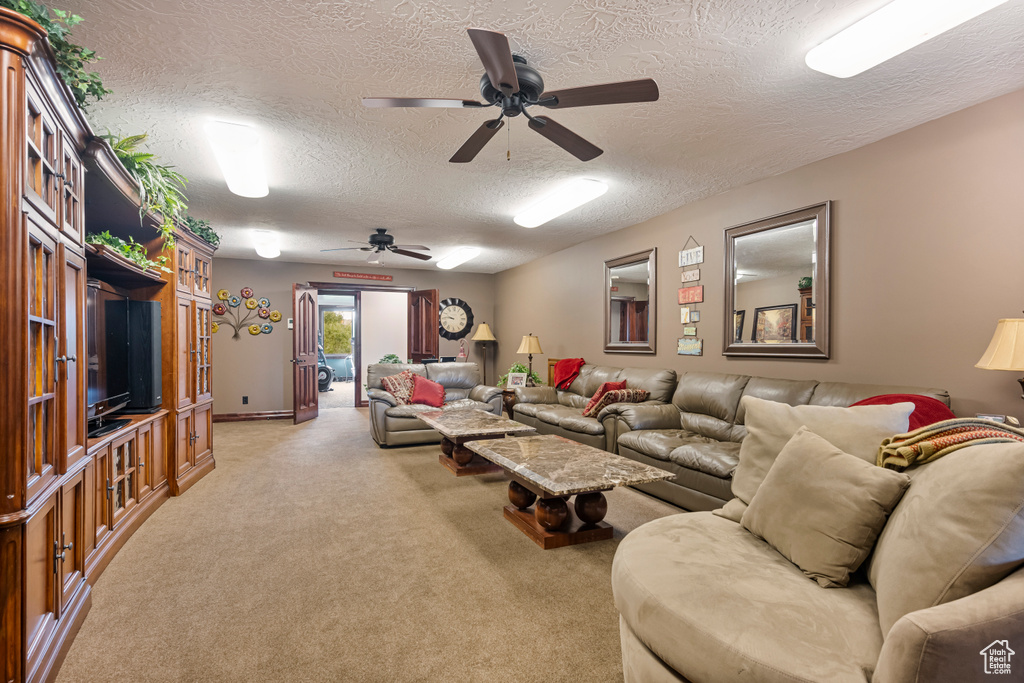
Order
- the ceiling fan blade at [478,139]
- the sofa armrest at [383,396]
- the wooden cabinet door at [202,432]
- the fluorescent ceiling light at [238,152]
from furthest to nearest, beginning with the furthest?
the sofa armrest at [383,396], the wooden cabinet door at [202,432], the fluorescent ceiling light at [238,152], the ceiling fan blade at [478,139]

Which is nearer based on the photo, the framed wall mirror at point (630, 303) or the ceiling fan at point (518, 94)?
the ceiling fan at point (518, 94)

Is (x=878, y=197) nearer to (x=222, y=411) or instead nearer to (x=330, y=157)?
(x=330, y=157)

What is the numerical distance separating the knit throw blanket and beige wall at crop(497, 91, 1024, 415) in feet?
5.41

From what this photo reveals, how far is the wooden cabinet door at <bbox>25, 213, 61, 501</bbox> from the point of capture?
5.05 ft

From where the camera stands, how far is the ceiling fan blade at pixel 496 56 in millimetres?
1562

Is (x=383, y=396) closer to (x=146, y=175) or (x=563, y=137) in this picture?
(x=146, y=175)

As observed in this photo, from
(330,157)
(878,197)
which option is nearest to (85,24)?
(330,157)

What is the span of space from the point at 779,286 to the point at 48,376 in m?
4.26

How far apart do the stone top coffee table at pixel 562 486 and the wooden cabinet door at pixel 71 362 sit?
6.46 ft

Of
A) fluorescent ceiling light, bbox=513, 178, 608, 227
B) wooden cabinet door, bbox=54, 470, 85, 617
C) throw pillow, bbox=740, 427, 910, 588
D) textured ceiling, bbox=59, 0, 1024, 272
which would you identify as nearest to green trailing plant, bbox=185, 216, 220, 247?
textured ceiling, bbox=59, 0, 1024, 272

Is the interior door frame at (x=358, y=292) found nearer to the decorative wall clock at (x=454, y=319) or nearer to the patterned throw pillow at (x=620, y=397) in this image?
the decorative wall clock at (x=454, y=319)

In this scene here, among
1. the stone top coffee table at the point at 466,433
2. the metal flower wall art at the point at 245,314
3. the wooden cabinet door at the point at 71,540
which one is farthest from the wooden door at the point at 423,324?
the wooden cabinet door at the point at 71,540

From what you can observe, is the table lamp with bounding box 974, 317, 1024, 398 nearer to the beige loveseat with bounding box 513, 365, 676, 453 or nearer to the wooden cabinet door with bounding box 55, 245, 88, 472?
the beige loveseat with bounding box 513, 365, 676, 453

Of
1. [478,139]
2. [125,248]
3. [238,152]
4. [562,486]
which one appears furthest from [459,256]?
[562,486]
